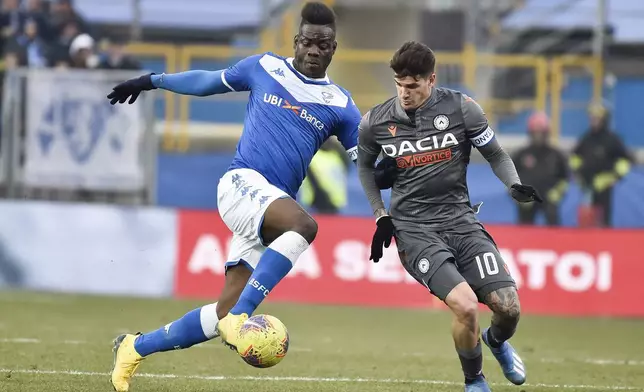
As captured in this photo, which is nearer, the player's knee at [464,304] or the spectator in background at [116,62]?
Result: the player's knee at [464,304]

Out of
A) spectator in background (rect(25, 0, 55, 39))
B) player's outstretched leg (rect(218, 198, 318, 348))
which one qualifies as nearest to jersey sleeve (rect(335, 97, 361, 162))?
player's outstretched leg (rect(218, 198, 318, 348))

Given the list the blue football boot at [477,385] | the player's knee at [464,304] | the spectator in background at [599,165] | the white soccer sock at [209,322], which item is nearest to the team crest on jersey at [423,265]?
A: the player's knee at [464,304]

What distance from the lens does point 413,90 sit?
7.86 m

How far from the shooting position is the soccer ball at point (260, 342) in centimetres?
715

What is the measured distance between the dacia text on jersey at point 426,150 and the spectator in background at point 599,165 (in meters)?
10.9

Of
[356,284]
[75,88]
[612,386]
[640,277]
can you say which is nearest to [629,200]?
[640,277]

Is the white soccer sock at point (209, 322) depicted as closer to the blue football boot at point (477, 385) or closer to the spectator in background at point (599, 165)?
the blue football boot at point (477, 385)

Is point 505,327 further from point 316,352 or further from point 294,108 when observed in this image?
point 316,352

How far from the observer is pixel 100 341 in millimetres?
11156

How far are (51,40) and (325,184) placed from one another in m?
5.27

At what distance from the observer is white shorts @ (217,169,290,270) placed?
770 centimetres

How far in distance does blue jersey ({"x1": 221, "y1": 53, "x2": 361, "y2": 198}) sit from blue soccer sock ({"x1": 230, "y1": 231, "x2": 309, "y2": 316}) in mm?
552

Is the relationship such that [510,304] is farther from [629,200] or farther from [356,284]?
[629,200]

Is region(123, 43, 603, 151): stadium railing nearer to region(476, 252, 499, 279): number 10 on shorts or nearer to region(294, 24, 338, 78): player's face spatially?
region(294, 24, 338, 78): player's face
